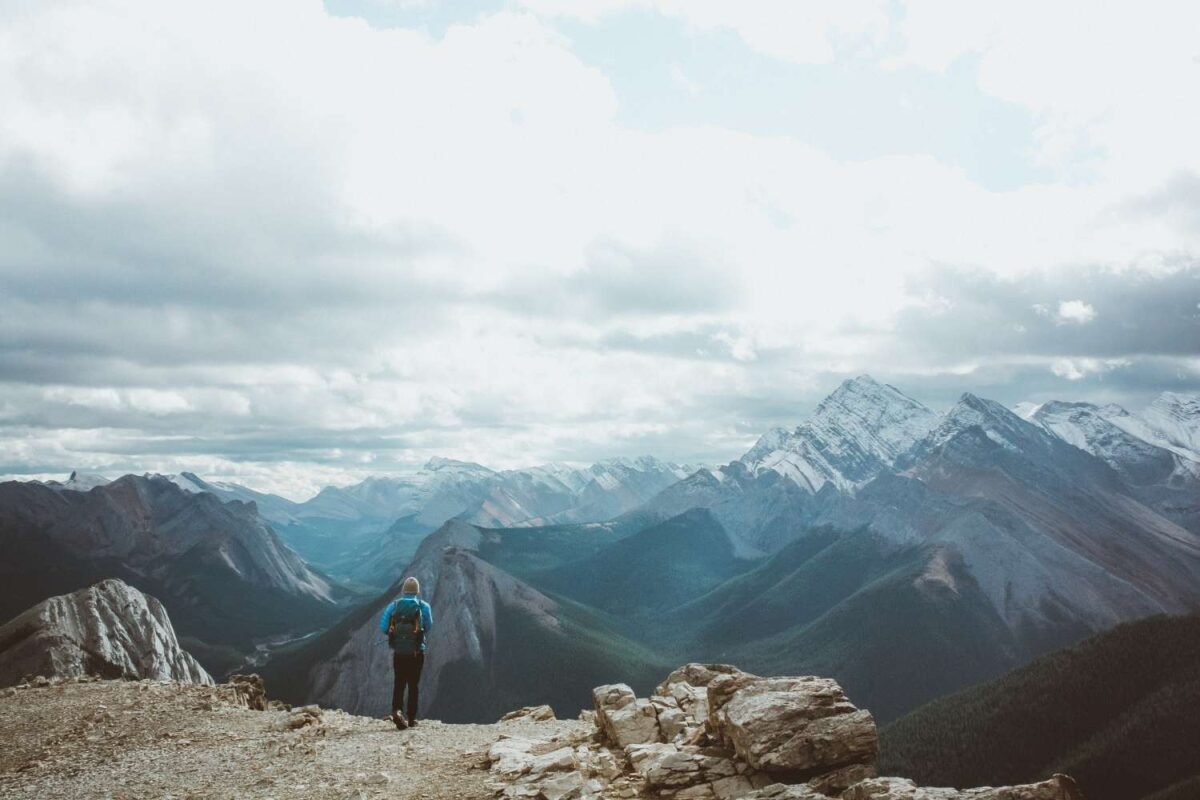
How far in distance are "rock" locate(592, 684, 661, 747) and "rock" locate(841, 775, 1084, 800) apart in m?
9.17

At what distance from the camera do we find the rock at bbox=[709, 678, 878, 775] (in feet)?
67.3

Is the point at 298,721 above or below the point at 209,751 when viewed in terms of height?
below

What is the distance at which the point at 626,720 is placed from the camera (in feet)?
86.3

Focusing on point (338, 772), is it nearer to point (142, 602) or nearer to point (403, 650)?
point (403, 650)

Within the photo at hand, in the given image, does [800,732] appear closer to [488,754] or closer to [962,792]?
[962,792]

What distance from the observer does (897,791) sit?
685 inches

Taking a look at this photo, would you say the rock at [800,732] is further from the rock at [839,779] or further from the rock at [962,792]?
the rock at [962,792]

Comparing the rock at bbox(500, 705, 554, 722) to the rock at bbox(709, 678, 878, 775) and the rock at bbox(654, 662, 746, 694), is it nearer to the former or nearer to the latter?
the rock at bbox(654, 662, 746, 694)

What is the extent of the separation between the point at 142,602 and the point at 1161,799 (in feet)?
897

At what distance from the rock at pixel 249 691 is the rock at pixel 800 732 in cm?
2705

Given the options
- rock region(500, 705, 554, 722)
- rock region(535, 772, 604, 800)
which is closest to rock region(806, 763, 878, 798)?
rock region(535, 772, 604, 800)

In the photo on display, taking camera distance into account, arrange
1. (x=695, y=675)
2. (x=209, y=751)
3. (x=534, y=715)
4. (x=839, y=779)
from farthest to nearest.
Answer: (x=534, y=715), (x=695, y=675), (x=209, y=751), (x=839, y=779)

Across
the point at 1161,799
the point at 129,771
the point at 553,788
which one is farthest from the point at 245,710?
the point at 1161,799

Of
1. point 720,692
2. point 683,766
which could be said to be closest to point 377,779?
point 683,766
